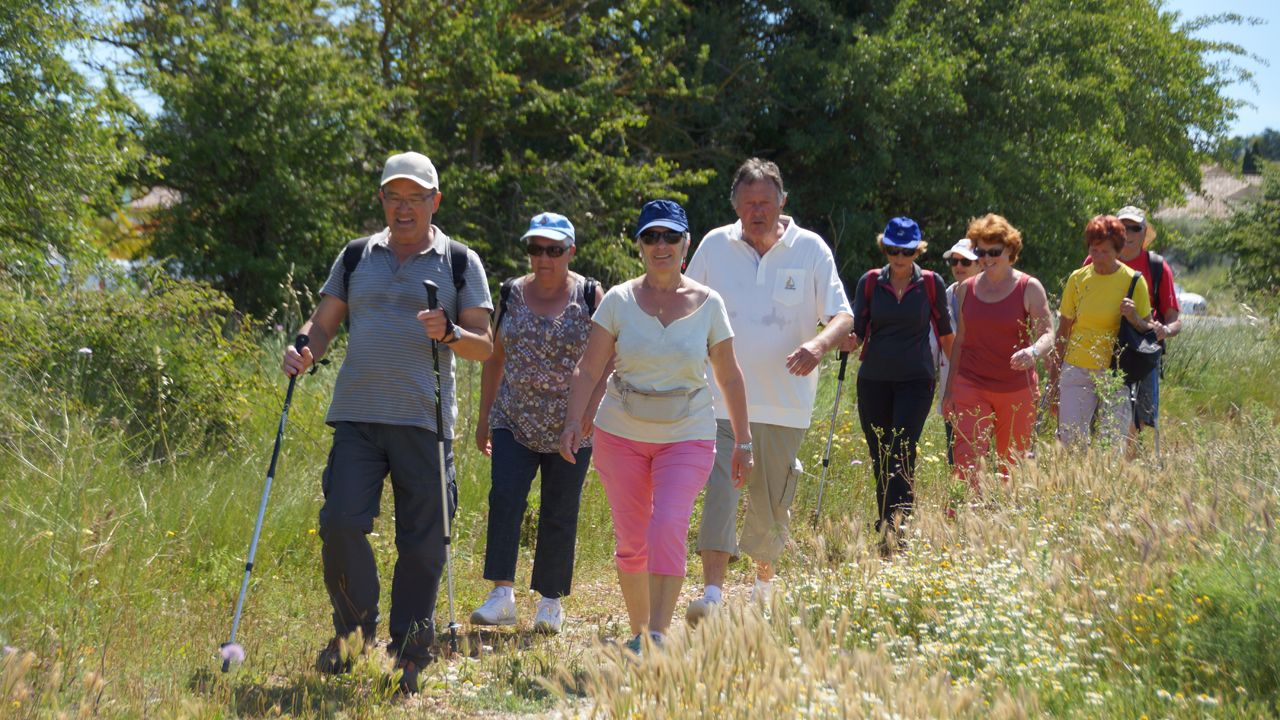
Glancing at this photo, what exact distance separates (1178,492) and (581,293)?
9.49 feet

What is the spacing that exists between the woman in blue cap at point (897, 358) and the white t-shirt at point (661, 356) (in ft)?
6.01

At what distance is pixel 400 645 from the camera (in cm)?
423

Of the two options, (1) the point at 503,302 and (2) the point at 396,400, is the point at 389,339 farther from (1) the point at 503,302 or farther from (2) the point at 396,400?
(1) the point at 503,302

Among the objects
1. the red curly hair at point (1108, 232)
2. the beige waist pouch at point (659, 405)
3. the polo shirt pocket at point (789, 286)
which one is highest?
the red curly hair at point (1108, 232)

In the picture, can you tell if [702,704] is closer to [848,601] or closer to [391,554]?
[848,601]

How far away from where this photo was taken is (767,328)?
5.16 metres

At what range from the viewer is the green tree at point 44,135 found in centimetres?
778

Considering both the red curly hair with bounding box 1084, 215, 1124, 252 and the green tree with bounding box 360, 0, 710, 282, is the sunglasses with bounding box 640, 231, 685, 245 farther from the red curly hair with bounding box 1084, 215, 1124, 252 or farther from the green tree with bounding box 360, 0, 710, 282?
the green tree with bounding box 360, 0, 710, 282

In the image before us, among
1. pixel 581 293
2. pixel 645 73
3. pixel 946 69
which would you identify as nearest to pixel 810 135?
pixel 946 69

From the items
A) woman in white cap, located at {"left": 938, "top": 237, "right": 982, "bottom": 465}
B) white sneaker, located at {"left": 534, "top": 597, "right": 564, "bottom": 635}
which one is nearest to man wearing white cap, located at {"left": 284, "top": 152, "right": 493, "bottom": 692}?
white sneaker, located at {"left": 534, "top": 597, "right": 564, "bottom": 635}

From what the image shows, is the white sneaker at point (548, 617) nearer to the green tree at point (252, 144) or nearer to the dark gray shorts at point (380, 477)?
the dark gray shorts at point (380, 477)

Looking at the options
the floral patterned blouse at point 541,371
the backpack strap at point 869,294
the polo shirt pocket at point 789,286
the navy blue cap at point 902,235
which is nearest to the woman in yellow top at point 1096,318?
the navy blue cap at point 902,235

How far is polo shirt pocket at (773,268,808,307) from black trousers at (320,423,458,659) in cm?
187

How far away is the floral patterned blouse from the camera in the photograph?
510cm
